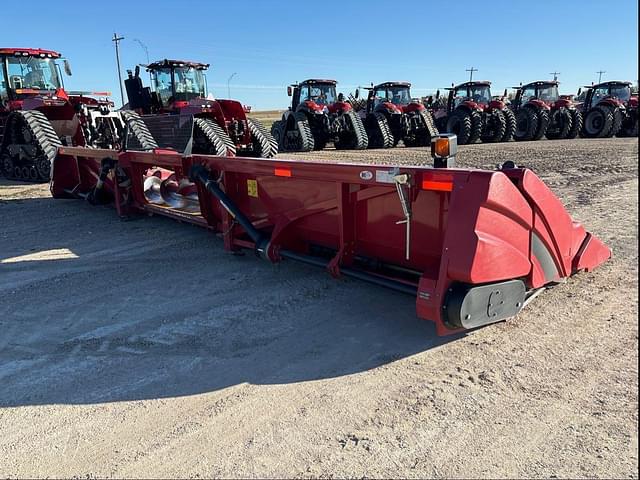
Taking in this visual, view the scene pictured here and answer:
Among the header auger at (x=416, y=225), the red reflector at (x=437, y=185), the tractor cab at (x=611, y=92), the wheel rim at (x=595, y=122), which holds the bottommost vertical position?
the header auger at (x=416, y=225)

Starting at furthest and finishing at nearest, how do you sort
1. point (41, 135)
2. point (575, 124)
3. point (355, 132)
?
point (575, 124)
point (355, 132)
point (41, 135)

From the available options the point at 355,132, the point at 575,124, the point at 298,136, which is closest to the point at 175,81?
the point at 298,136

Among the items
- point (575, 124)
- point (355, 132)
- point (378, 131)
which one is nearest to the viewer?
point (355, 132)

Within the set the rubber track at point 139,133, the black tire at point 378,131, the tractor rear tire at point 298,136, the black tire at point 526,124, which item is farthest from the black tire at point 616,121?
the rubber track at point 139,133

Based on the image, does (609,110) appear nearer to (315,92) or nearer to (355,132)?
(355,132)

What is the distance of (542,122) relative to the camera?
17.5 m

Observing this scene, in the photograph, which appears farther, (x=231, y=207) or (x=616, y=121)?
(x=616, y=121)

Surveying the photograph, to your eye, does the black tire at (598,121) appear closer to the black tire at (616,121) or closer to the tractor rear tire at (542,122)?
the black tire at (616,121)

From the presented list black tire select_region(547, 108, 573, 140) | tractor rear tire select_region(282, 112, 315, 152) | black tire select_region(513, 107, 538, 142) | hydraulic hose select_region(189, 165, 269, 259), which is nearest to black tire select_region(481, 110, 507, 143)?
black tire select_region(513, 107, 538, 142)

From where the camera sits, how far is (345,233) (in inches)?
141

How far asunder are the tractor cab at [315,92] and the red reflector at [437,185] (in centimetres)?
1405

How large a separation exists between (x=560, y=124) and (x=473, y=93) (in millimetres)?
3390

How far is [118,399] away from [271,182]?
228 centimetres

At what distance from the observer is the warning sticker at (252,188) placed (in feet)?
14.5
